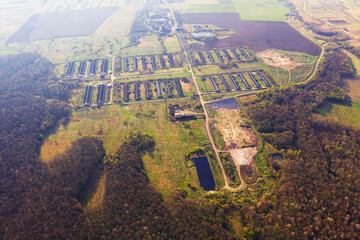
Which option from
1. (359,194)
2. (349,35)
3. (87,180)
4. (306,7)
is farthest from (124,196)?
(306,7)

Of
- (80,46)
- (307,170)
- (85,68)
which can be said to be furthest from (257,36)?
(80,46)

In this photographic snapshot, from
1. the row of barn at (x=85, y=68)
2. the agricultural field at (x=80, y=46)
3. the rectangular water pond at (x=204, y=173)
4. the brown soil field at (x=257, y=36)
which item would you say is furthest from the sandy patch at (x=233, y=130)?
the agricultural field at (x=80, y=46)

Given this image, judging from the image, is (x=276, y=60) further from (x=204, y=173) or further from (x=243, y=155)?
(x=204, y=173)

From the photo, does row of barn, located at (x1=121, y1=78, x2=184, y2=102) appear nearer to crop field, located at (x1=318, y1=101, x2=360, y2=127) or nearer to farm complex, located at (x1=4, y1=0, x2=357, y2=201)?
farm complex, located at (x1=4, y1=0, x2=357, y2=201)

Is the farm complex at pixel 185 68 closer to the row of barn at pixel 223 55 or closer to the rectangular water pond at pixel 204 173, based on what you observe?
the rectangular water pond at pixel 204 173

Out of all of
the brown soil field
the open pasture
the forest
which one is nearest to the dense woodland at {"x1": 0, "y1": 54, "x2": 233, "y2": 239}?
the forest

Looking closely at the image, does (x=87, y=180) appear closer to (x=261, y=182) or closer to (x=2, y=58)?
(x=261, y=182)

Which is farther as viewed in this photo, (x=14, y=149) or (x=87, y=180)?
(x=14, y=149)
